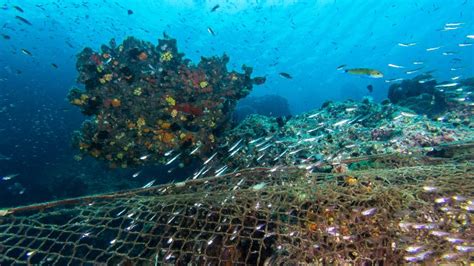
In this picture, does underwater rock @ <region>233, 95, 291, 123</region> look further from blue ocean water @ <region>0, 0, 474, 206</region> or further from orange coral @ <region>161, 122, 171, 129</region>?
orange coral @ <region>161, 122, 171, 129</region>

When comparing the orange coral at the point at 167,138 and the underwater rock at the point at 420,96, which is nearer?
the orange coral at the point at 167,138

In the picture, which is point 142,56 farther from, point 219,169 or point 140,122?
point 219,169

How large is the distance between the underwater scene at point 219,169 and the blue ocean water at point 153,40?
0.23 meters

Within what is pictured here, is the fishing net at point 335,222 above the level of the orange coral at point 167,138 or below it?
below

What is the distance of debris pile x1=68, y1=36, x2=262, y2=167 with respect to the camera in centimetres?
859

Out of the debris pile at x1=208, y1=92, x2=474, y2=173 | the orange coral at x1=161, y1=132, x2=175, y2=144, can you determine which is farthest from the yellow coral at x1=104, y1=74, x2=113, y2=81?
the debris pile at x1=208, y1=92, x2=474, y2=173

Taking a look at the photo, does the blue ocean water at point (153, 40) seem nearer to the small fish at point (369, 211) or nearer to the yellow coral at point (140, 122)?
the yellow coral at point (140, 122)

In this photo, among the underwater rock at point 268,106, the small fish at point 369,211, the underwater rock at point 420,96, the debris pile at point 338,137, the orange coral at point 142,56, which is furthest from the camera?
the underwater rock at point 268,106

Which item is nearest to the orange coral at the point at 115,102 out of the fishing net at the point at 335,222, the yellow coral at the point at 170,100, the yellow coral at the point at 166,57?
the yellow coral at the point at 170,100

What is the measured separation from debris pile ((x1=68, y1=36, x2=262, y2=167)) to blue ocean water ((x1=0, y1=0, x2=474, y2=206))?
3.33 meters

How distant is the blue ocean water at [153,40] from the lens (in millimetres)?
16719

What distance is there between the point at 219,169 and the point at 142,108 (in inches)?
122

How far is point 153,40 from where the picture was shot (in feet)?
170

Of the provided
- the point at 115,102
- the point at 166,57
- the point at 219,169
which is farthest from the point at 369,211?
the point at 166,57
